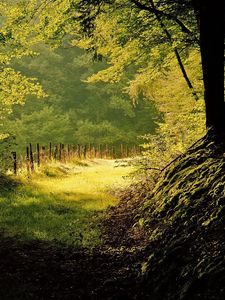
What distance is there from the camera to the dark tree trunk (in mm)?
7668

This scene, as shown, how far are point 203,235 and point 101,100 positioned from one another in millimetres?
49450

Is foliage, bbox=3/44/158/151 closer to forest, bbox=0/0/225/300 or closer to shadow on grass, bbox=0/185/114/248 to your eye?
forest, bbox=0/0/225/300

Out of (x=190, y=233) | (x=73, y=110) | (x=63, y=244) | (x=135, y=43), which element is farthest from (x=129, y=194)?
(x=73, y=110)

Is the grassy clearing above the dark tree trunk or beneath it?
beneath

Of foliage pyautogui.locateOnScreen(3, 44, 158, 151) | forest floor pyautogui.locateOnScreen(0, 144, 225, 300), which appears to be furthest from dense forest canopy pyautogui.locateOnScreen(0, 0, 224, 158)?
foliage pyautogui.locateOnScreen(3, 44, 158, 151)

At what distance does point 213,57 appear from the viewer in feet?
25.8

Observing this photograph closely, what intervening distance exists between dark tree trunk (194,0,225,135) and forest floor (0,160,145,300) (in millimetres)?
2914

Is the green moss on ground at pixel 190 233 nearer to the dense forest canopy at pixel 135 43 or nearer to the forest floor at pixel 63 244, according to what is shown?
the forest floor at pixel 63 244

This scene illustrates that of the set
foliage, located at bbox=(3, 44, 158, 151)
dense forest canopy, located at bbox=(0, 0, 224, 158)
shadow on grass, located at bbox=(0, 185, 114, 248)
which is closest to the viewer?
shadow on grass, located at bbox=(0, 185, 114, 248)

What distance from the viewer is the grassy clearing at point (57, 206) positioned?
8.99 m

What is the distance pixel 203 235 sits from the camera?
5.37 meters

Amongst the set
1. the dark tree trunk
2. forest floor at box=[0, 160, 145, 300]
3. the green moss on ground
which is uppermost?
the dark tree trunk

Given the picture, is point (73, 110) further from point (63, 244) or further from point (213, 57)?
point (213, 57)

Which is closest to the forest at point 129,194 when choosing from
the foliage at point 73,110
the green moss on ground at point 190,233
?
the green moss on ground at point 190,233
